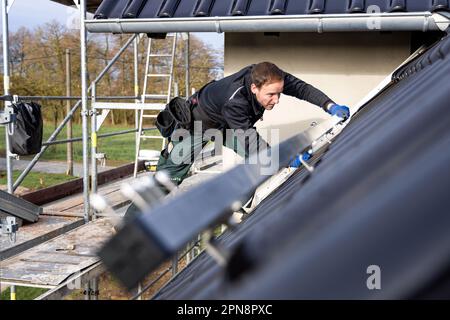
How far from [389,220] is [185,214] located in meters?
0.26

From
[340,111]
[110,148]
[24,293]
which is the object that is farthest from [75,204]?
[110,148]

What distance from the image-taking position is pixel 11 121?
4301 millimetres

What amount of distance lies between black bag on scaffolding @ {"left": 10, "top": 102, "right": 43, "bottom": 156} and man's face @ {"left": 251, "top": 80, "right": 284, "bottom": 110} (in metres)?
2.49

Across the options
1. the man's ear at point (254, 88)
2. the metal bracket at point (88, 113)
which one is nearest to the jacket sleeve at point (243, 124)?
the man's ear at point (254, 88)

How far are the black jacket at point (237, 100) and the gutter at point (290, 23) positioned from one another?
436 mm

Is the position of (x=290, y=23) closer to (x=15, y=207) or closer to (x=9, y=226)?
(x=9, y=226)

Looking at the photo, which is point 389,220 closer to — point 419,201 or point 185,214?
point 419,201

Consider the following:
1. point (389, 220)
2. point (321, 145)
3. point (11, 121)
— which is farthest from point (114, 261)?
point (11, 121)

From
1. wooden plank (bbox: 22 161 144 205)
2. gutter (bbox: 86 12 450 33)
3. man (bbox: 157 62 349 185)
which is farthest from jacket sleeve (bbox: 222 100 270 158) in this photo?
wooden plank (bbox: 22 161 144 205)

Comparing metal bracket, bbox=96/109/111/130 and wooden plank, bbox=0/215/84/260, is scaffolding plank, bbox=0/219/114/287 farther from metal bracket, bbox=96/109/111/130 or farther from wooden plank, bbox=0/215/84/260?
metal bracket, bbox=96/109/111/130

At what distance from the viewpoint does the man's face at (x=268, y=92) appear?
10.4 ft

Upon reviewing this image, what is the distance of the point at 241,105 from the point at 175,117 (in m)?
0.82

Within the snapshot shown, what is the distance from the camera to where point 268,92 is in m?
3.19

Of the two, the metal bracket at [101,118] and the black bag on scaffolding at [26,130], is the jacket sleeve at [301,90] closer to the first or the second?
the black bag on scaffolding at [26,130]
